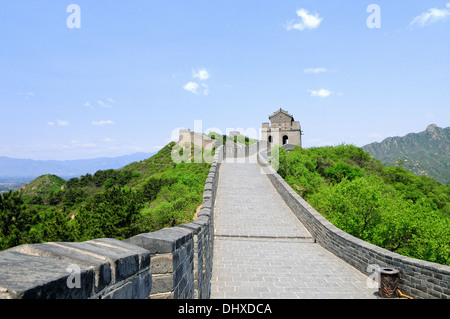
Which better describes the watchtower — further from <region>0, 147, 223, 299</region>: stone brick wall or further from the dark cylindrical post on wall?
<region>0, 147, 223, 299</region>: stone brick wall

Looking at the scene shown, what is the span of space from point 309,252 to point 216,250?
121 inches

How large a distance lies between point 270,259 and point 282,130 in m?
54.4

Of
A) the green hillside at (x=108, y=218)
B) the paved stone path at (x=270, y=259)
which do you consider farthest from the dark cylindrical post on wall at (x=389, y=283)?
the green hillside at (x=108, y=218)

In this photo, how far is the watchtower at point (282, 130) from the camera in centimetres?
6059

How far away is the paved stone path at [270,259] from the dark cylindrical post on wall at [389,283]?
346 mm

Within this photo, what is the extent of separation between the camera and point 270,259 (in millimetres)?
9133

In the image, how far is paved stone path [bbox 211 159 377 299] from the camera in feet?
22.6

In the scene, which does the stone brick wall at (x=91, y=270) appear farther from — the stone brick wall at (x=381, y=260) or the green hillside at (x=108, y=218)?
the green hillside at (x=108, y=218)

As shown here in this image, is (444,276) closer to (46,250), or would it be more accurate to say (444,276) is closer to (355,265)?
(355,265)

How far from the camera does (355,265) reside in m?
8.42

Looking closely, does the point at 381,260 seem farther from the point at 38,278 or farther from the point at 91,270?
the point at 38,278

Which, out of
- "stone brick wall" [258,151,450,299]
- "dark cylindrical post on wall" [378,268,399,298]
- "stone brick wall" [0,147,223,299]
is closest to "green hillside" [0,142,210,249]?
"stone brick wall" [258,151,450,299]
